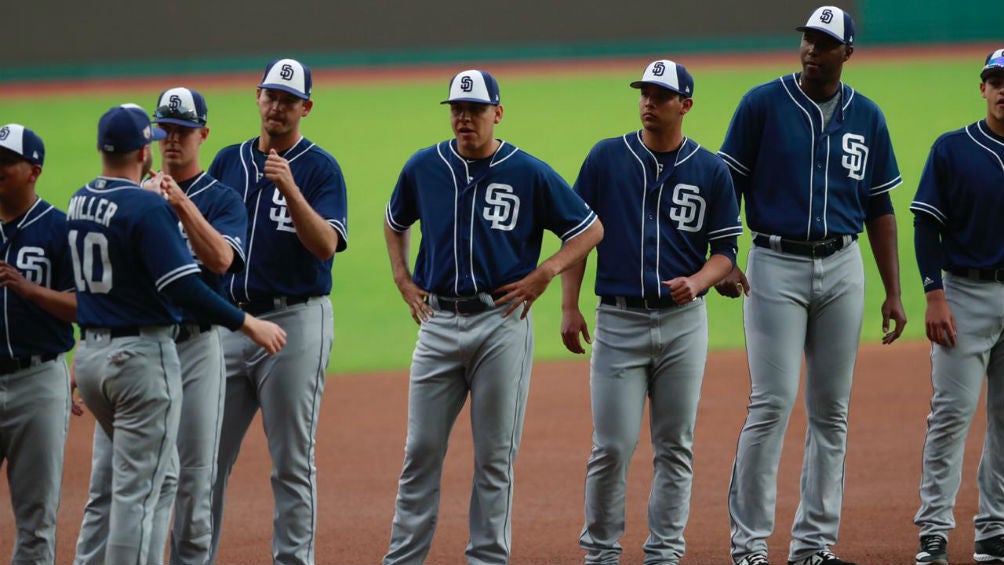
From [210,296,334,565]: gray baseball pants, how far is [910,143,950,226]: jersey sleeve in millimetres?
2861

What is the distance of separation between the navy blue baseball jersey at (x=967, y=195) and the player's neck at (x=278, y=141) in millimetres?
2946

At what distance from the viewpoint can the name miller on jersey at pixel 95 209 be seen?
4.69m

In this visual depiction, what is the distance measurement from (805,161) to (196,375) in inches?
112

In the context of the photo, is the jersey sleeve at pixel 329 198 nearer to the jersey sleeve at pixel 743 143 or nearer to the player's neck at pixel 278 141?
the player's neck at pixel 278 141

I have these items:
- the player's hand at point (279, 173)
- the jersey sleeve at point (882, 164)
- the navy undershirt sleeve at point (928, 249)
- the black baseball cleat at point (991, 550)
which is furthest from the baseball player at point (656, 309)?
the black baseball cleat at point (991, 550)

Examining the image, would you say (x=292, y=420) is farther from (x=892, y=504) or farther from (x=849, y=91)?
(x=892, y=504)

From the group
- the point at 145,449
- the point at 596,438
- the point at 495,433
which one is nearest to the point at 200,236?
the point at 145,449

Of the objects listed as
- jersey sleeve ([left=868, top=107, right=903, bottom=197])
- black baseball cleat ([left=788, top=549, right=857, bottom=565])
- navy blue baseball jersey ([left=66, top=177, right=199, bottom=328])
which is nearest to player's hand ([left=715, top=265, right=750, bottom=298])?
jersey sleeve ([left=868, top=107, right=903, bottom=197])

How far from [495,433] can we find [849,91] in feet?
7.49

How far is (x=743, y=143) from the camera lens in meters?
5.97

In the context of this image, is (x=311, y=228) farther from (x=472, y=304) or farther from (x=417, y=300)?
(x=472, y=304)

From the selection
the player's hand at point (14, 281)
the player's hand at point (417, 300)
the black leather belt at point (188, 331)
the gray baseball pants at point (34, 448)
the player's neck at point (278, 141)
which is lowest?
the gray baseball pants at point (34, 448)

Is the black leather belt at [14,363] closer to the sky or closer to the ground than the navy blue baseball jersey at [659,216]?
closer to the ground

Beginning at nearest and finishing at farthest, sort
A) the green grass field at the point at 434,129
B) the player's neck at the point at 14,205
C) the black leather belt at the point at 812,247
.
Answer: the player's neck at the point at 14,205, the black leather belt at the point at 812,247, the green grass field at the point at 434,129
